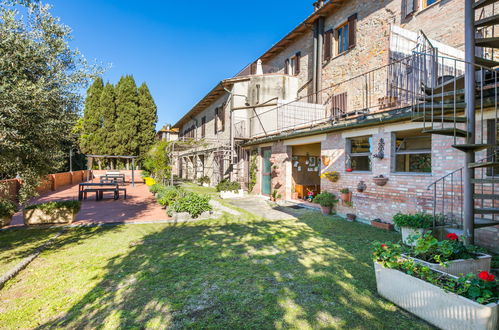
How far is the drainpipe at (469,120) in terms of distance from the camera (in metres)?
4.03

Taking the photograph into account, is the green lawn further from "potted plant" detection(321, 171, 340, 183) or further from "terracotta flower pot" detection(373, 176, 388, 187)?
"potted plant" detection(321, 171, 340, 183)

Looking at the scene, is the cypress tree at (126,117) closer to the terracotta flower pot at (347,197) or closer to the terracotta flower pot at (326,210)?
the terracotta flower pot at (326,210)

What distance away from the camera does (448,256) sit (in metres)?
3.21

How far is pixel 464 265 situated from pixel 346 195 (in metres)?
5.07

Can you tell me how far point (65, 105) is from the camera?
499 cm

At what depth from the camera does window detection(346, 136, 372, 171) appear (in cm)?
790

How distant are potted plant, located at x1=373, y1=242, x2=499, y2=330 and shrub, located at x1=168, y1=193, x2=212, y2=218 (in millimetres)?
5812

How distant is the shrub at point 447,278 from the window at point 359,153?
4.96 meters

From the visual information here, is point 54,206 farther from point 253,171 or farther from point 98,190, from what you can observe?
point 253,171

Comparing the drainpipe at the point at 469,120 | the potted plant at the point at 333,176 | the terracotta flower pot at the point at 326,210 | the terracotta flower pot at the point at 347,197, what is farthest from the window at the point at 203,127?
the drainpipe at the point at 469,120

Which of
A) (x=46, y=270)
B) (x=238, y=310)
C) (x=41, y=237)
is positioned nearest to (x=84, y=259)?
(x=46, y=270)

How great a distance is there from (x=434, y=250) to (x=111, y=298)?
409 cm

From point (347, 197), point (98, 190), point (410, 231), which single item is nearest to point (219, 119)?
point (98, 190)

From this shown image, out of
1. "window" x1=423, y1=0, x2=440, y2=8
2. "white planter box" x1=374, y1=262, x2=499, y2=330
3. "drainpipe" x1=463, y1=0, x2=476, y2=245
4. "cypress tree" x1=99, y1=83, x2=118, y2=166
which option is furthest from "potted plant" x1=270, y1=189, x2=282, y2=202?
"cypress tree" x1=99, y1=83, x2=118, y2=166
